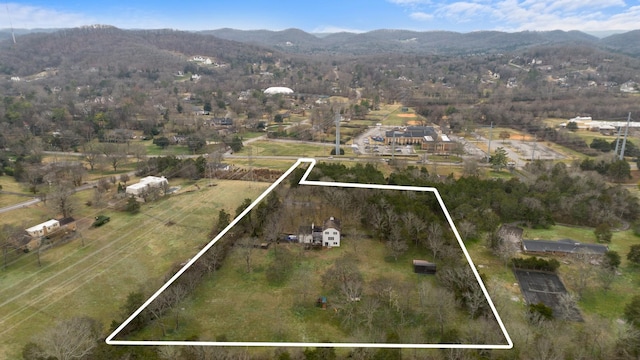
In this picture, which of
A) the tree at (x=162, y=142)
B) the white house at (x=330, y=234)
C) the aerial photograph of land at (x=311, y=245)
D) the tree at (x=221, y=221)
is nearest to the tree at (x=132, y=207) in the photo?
the aerial photograph of land at (x=311, y=245)

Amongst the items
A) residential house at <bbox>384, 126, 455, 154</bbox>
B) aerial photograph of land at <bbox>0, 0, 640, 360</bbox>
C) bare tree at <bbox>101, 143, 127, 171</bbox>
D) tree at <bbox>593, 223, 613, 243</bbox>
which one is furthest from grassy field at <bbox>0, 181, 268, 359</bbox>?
residential house at <bbox>384, 126, 455, 154</bbox>

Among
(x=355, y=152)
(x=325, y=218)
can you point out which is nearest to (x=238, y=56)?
(x=355, y=152)

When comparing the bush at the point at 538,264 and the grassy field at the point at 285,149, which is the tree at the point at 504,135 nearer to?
the grassy field at the point at 285,149

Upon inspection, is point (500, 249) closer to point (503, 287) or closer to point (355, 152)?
point (503, 287)

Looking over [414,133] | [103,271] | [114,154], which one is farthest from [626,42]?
[103,271]

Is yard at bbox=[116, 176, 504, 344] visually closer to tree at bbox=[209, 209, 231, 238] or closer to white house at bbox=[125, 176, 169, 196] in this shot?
tree at bbox=[209, 209, 231, 238]

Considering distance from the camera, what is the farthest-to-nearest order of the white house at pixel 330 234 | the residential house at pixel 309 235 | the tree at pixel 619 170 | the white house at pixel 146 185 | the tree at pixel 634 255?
the tree at pixel 619 170 < the white house at pixel 146 185 < the residential house at pixel 309 235 < the white house at pixel 330 234 < the tree at pixel 634 255
